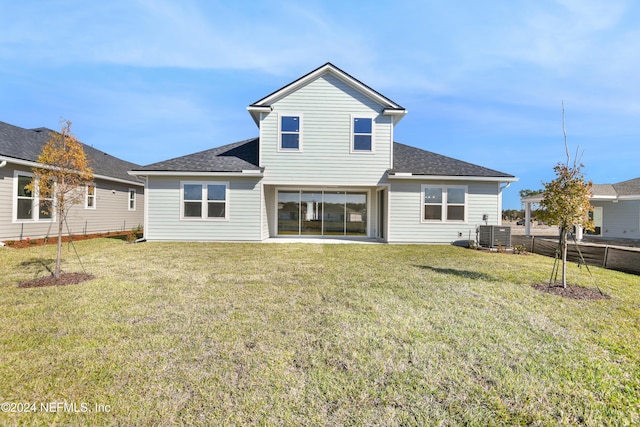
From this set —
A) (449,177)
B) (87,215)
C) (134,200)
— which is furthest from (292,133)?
(134,200)

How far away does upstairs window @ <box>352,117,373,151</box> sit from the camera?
13.2m

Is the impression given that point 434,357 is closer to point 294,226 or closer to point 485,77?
point 294,226

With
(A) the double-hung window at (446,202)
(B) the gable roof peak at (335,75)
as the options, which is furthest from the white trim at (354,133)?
(A) the double-hung window at (446,202)

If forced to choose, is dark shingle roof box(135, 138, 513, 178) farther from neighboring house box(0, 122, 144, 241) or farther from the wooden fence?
the wooden fence

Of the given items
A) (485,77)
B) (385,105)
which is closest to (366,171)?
(385,105)

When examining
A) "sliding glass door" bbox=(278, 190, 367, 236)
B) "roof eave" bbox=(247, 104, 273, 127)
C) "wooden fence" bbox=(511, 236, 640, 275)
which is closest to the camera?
"wooden fence" bbox=(511, 236, 640, 275)

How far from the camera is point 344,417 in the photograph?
2.17 m

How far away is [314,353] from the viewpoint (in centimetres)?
312

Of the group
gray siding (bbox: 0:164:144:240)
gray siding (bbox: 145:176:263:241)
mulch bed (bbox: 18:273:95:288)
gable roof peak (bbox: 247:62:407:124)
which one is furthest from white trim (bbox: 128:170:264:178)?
mulch bed (bbox: 18:273:95:288)

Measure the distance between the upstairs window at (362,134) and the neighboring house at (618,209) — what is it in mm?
13120

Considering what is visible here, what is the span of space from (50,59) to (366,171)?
49.5ft

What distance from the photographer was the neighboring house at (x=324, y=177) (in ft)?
42.5

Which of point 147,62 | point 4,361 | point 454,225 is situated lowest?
point 4,361

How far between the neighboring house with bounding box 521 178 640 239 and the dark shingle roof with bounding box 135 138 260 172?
18.2 meters
